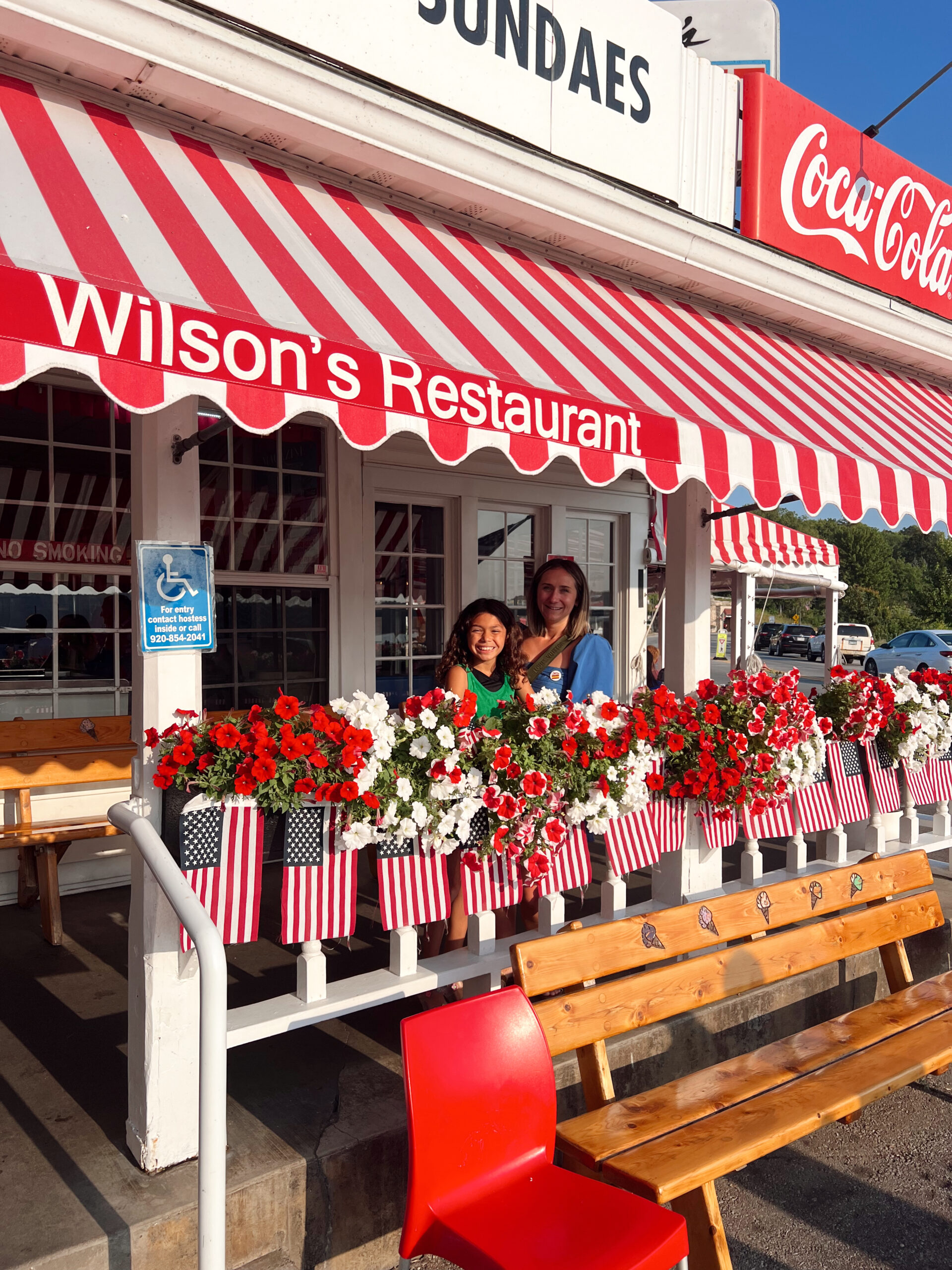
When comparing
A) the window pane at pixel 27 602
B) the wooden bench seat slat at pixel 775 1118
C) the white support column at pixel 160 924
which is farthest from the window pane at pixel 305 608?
the wooden bench seat slat at pixel 775 1118

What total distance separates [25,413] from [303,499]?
5.23 feet

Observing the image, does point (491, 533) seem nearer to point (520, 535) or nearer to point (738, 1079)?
point (520, 535)

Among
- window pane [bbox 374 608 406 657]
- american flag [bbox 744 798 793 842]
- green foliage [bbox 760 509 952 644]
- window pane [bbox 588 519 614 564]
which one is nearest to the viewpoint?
american flag [bbox 744 798 793 842]

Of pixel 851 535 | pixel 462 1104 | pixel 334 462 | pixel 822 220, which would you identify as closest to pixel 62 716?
pixel 334 462

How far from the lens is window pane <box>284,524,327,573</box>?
18.5 ft

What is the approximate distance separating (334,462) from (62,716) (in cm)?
214

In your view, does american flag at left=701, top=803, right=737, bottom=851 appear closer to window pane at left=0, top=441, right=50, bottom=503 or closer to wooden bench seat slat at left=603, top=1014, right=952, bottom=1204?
wooden bench seat slat at left=603, top=1014, right=952, bottom=1204

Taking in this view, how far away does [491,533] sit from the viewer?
6914 millimetres

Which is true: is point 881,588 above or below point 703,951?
above

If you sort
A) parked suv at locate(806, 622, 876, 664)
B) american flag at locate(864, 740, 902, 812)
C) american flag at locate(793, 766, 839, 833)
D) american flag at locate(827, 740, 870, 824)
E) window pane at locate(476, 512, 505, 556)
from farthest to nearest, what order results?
1. parked suv at locate(806, 622, 876, 664)
2. window pane at locate(476, 512, 505, 556)
3. american flag at locate(864, 740, 902, 812)
4. american flag at locate(827, 740, 870, 824)
5. american flag at locate(793, 766, 839, 833)

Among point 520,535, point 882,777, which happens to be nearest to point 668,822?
point 882,777

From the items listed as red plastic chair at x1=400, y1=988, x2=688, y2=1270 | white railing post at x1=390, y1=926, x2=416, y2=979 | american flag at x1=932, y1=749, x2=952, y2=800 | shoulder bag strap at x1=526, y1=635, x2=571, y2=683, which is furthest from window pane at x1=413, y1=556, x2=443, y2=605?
red plastic chair at x1=400, y1=988, x2=688, y2=1270

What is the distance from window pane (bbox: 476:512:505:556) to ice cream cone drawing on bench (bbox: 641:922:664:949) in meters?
4.15

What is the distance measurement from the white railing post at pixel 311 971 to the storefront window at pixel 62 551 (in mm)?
2897
